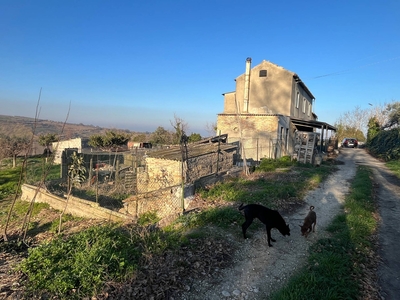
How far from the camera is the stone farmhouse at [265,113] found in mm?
18531

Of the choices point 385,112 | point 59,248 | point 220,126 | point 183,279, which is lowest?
point 183,279

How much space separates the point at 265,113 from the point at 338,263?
15933 mm

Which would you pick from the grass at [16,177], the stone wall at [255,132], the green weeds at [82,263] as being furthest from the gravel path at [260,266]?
the stone wall at [255,132]

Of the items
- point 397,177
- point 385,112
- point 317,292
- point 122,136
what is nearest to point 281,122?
A: point 397,177

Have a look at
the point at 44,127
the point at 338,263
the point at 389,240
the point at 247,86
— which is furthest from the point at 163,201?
the point at 247,86

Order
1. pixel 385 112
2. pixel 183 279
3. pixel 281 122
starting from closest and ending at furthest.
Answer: pixel 183 279 → pixel 281 122 → pixel 385 112

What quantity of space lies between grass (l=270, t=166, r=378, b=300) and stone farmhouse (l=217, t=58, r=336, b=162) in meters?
11.6

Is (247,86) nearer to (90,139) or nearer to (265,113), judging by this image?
(265,113)

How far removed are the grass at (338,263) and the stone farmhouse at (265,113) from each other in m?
11.6

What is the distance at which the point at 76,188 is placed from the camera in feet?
40.7

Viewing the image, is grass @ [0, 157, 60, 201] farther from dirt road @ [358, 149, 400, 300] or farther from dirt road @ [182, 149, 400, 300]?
dirt road @ [358, 149, 400, 300]

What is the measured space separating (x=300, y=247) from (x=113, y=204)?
7732 mm

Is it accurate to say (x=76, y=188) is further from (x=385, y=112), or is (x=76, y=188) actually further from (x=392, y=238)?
(x=385, y=112)

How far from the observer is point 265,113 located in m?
19.3
